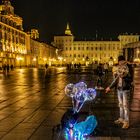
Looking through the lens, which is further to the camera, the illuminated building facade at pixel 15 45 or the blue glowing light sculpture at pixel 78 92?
the illuminated building facade at pixel 15 45

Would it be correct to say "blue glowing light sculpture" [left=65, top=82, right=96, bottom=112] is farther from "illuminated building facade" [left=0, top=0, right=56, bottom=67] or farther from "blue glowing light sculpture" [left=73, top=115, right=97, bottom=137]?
"illuminated building facade" [left=0, top=0, right=56, bottom=67]

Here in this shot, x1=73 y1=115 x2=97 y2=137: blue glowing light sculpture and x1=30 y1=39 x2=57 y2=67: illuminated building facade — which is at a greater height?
x1=30 y1=39 x2=57 y2=67: illuminated building facade

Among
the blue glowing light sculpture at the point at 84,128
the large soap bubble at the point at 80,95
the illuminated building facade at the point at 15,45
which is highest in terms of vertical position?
the illuminated building facade at the point at 15,45

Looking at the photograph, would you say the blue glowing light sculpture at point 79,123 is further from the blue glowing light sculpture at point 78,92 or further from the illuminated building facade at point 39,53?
the illuminated building facade at point 39,53

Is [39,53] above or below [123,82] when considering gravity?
above

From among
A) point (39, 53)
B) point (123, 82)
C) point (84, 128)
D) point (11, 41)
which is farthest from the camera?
point (39, 53)

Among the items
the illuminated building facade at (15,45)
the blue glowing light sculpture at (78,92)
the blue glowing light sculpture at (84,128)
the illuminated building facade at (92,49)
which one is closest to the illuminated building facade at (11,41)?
the illuminated building facade at (15,45)

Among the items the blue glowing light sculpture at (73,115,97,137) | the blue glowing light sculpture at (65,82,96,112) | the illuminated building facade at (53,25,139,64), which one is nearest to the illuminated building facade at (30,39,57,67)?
the illuminated building facade at (53,25,139,64)

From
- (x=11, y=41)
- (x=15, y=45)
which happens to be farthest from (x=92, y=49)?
(x=11, y=41)

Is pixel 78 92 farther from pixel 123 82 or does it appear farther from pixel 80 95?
pixel 123 82

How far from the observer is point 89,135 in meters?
7.13

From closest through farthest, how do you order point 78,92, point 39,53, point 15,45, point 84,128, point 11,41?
1. point 84,128
2. point 78,92
3. point 11,41
4. point 15,45
5. point 39,53

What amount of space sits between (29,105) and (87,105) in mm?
2091

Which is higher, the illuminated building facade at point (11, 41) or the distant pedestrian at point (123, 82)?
the illuminated building facade at point (11, 41)
